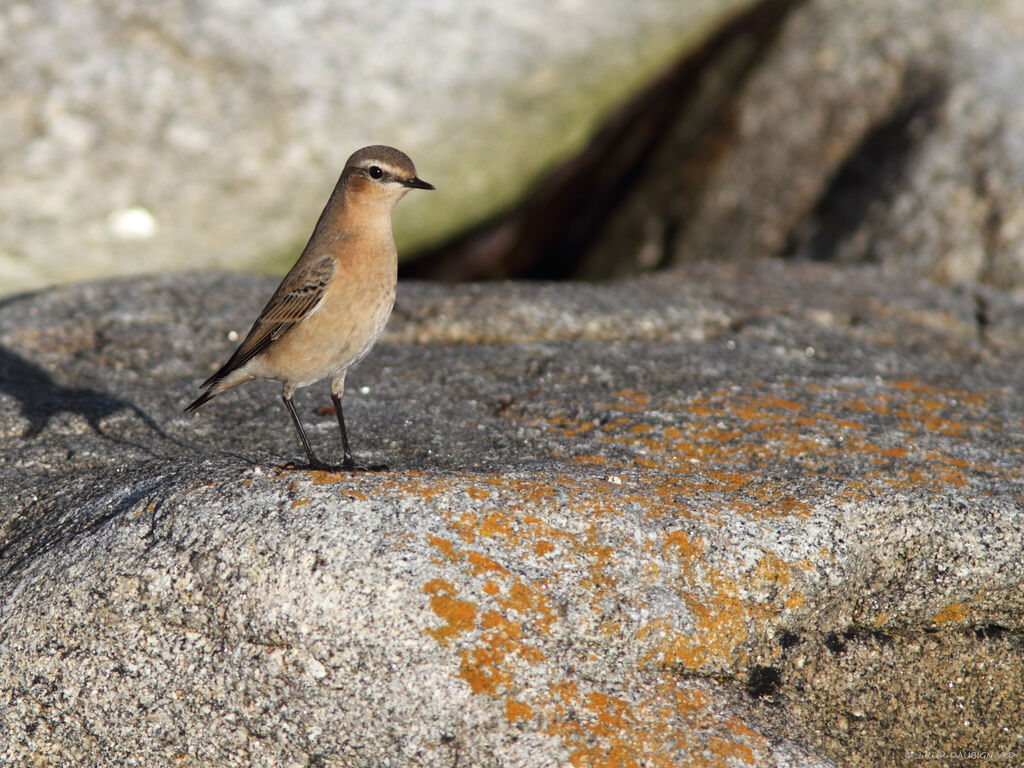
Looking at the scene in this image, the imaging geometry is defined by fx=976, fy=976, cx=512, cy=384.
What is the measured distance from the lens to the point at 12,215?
29.8 ft

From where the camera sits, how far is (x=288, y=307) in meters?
5.13

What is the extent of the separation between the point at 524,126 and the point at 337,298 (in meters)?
6.13

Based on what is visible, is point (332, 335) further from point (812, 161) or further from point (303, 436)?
point (812, 161)

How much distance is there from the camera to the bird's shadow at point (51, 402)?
5219 mm

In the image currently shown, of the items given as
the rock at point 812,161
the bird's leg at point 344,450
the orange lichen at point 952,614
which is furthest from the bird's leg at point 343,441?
the rock at point 812,161

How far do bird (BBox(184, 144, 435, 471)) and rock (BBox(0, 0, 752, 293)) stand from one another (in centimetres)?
454

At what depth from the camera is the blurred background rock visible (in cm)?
882

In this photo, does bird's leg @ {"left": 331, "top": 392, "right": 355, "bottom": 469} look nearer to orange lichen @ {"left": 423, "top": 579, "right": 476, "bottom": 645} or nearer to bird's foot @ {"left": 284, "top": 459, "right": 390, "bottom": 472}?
bird's foot @ {"left": 284, "top": 459, "right": 390, "bottom": 472}

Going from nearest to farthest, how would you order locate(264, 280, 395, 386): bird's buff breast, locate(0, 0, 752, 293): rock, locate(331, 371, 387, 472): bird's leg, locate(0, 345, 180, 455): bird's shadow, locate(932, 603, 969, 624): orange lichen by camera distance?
1. locate(932, 603, 969, 624): orange lichen
2. locate(331, 371, 387, 472): bird's leg
3. locate(264, 280, 395, 386): bird's buff breast
4. locate(0, 345, 180, 455): bird's shadow
5. locate(0, 0, 752, 293): rock

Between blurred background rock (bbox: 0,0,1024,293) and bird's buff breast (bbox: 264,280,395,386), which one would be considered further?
blurred background rock (bbox: 0,0,1024,293)

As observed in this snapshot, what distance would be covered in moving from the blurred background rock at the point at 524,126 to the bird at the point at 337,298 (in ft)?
15.1

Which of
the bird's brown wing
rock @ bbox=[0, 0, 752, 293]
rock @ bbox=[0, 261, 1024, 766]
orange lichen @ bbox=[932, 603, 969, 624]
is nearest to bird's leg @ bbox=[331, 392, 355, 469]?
rock @ bbox=[0, 261, 1024, 766]

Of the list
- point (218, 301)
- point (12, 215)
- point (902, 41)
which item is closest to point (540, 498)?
point (218, 301)

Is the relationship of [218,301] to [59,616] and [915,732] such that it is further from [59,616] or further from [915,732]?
[915,732]
